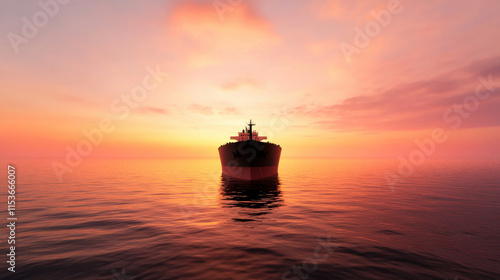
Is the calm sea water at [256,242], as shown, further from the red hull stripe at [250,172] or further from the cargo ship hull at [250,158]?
the red hull stripe at [250,172]

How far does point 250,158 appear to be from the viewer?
29000 mm

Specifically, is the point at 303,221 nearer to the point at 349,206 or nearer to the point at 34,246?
the point at 349,206

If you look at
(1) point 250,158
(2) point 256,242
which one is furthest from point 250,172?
(2) point 256,242

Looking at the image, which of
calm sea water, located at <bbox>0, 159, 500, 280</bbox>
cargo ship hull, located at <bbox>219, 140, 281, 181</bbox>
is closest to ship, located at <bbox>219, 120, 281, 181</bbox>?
cargo ship hull, located at <bbox>219, 140, 281, 181</bbox>

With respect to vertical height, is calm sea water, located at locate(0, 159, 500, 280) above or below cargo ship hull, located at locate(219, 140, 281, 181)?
below

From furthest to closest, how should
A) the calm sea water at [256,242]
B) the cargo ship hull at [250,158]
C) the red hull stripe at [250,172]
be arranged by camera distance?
the red hull stripe at [250,172] < the cargo ship hull at [250,158] < the calm sea water at [256,242]

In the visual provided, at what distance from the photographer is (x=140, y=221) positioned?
35.9 feet

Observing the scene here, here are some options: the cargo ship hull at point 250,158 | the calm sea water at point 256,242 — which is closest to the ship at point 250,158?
the cargo ship hull at point 250,158

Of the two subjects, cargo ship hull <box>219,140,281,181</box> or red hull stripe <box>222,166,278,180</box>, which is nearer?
cargo ship hull <box>219,140,281,181</box>

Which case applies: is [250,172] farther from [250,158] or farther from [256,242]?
[256,242]

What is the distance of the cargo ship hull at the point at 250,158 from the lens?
94.3ft

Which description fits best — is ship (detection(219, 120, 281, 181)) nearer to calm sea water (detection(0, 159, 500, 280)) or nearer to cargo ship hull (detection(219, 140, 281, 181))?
cargo ship hull (detection(219, 140, 281, 181))

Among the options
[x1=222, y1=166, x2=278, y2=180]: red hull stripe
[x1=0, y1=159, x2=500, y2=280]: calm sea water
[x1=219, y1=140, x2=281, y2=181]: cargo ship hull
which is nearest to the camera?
[x1=0, y1=159, x2=500, y2=280]: calm sea water

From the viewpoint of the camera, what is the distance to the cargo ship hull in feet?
94.3
